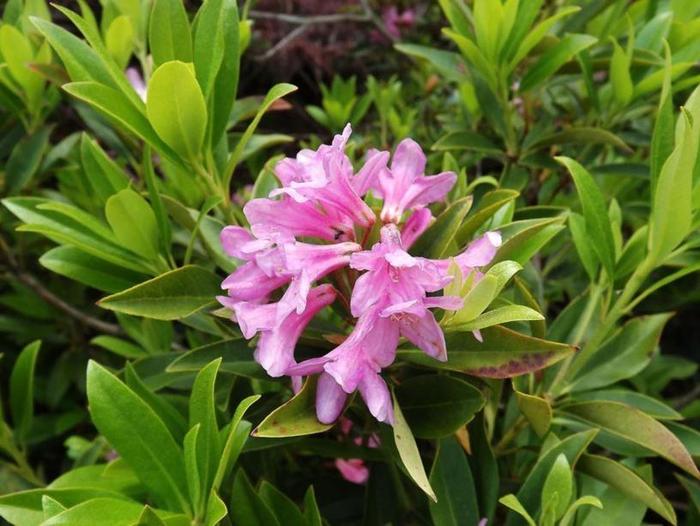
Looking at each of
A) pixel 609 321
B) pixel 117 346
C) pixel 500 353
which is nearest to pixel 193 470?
pixel 500 353

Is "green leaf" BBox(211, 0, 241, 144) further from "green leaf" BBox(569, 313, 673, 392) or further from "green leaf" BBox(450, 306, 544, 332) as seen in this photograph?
"green leaf" BBox(569, 313, 673, 392)

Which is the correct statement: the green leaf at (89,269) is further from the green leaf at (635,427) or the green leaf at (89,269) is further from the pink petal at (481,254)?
the green leaf at (635,427)

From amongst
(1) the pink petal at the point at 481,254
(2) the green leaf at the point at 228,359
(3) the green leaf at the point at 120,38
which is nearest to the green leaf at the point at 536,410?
(1) the pink petal at the point at 481,254

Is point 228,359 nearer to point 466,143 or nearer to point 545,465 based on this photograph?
point 545,465

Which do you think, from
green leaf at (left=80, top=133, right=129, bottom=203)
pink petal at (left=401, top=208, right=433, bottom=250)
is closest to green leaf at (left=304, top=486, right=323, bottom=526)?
pink petal at (left=401, top=208, right=433, bottom=250)

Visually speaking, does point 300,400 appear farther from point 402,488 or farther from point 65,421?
point 65,421

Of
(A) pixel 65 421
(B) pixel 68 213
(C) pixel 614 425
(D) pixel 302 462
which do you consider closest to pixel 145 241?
(B) pixel 68 213

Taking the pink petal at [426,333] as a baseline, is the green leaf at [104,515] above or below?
below
